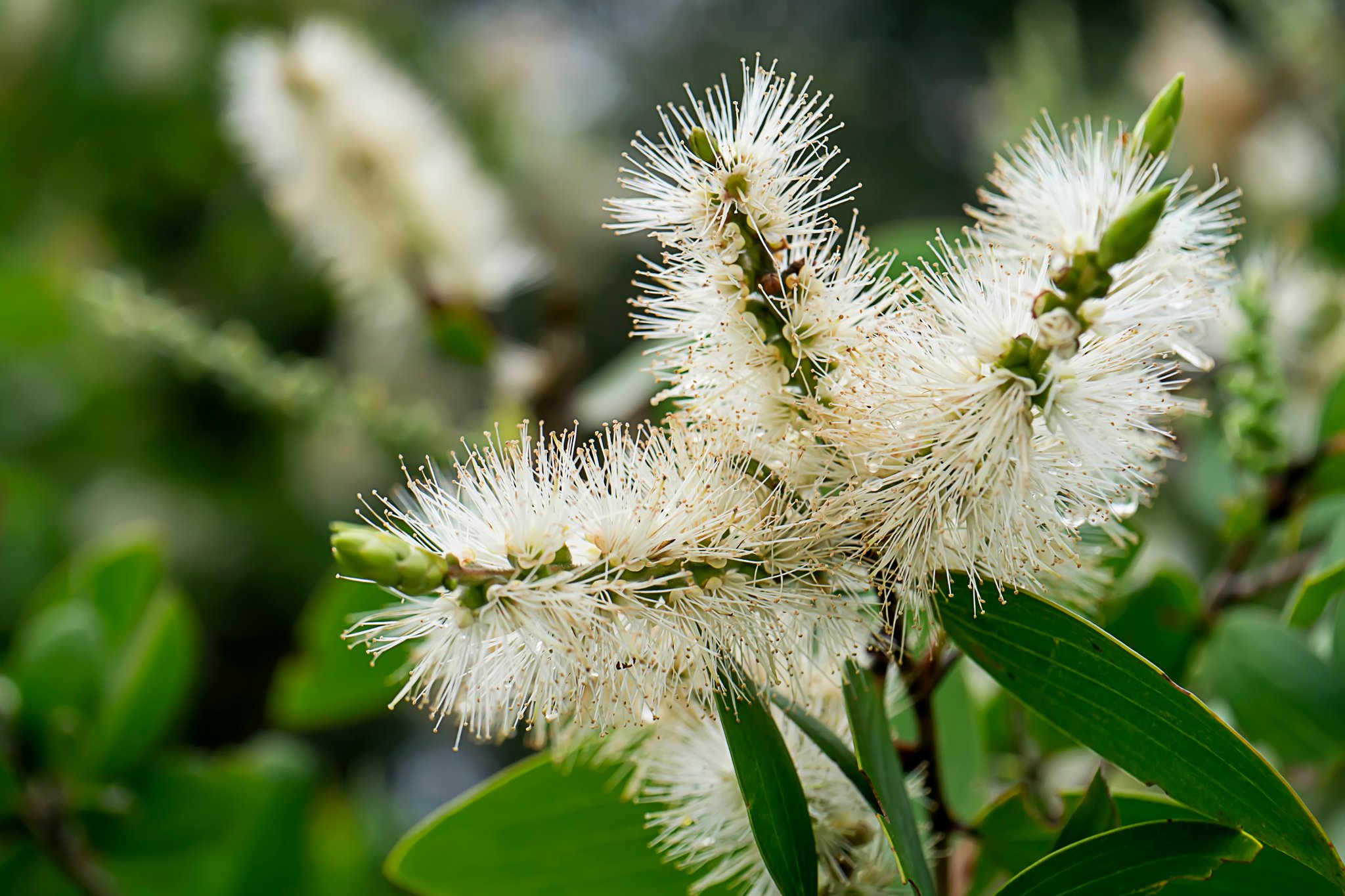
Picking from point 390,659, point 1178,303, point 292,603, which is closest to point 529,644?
point 1178,303

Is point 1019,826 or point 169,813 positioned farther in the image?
point 169,813

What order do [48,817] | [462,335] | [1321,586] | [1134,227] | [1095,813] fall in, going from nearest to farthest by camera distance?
[1134,227], [1095,813], [1321,586], [48,817], [462,335]

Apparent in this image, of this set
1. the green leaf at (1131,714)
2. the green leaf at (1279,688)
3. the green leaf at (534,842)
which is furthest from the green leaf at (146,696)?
the green leaf at (1279,688)

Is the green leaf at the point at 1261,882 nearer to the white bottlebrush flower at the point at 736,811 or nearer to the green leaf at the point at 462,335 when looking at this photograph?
the white bottlebrush flower at the point at 736,811

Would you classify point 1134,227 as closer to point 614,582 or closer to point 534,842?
point 614,582

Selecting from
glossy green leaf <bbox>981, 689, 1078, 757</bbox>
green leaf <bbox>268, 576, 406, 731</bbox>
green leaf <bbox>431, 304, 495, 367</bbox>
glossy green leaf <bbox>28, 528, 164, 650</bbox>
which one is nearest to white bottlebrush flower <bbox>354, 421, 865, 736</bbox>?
glossy green leaf <bbox>981, 689, 1078, 757</bbox>

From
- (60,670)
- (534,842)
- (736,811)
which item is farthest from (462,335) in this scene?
(736,811)
